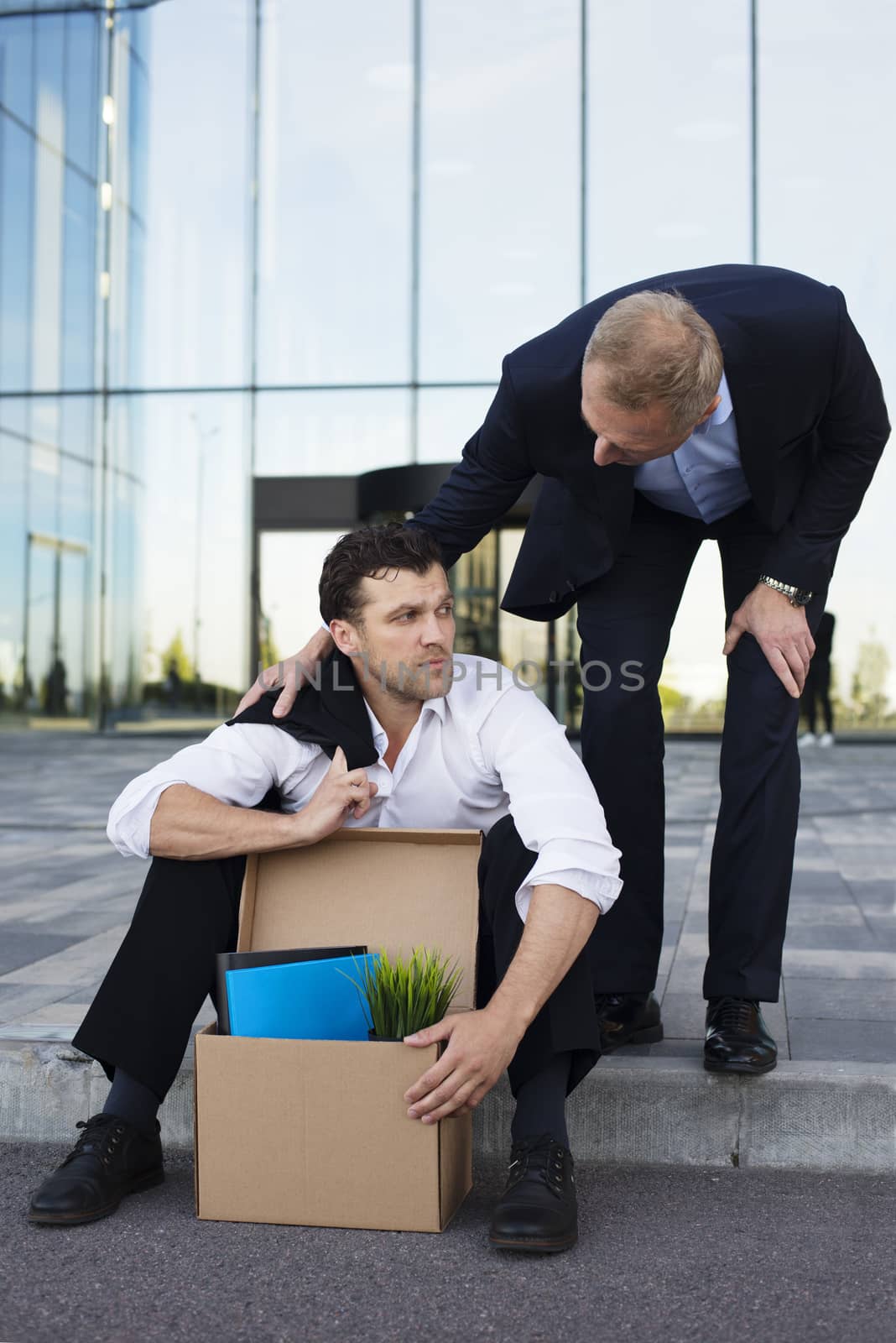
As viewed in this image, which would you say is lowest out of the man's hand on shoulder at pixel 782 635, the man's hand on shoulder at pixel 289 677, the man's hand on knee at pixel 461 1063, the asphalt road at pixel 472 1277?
the asphalt road at pixel 472 1277

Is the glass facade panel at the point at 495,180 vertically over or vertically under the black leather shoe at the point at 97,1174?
over

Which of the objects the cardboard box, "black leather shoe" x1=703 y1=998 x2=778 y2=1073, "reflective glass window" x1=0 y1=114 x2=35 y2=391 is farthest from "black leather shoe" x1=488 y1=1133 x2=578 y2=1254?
"reflective glass window" x1=0 y1=114 x2=35 y2=391

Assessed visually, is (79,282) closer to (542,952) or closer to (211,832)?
(211,832)

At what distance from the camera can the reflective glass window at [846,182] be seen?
42.3ft

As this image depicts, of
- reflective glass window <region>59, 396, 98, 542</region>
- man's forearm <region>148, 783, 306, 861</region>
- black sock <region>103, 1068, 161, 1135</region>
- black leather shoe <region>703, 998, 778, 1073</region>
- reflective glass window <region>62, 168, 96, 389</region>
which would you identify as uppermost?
reflective glass window <region>62, 168, 96, 389</region>

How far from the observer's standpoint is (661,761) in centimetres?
263

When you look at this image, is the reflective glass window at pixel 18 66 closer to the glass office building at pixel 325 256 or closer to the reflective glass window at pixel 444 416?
the glass office building at pixel 325 256

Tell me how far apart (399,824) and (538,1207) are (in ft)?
2.50

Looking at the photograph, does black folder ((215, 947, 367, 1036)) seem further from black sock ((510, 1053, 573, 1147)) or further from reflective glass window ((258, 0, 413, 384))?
reflective glass window ((258, 0, 413, 384))

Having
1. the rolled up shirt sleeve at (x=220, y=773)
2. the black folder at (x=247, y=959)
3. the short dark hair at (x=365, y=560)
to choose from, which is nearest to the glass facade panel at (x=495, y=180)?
the short dark hair at (x=365, y=560)

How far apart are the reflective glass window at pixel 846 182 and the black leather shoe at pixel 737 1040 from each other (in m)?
11.0

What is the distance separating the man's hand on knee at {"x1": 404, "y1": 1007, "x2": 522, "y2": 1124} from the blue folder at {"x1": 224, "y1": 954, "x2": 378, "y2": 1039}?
232 mm

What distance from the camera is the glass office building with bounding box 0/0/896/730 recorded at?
1305cm

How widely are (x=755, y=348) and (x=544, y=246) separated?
467 inches
